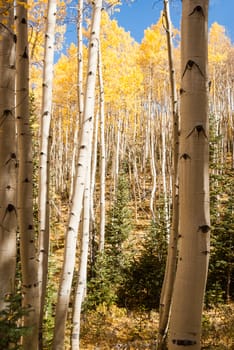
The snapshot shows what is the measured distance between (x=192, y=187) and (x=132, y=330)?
274 inches

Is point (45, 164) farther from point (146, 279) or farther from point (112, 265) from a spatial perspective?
point (112, 265)

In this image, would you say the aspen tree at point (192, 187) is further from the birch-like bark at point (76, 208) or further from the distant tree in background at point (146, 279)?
the distant tree in background at point (146, 279)

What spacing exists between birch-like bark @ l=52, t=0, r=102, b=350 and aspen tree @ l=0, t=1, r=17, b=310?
167cm

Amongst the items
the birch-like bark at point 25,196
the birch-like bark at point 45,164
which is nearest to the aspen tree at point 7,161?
the birch-like bark at point 25,196

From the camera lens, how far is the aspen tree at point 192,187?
1444 millimetres

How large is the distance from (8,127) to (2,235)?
2.51ft

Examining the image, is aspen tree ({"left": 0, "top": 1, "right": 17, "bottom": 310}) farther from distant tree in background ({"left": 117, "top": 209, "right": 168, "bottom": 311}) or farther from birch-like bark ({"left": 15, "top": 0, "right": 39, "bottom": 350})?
distant tree in background ({"left": 117, "top": 209, "right": 168, "bottom": 311})

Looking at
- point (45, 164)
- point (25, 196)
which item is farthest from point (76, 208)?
point (25, 196)

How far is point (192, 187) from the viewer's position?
150 centimetres

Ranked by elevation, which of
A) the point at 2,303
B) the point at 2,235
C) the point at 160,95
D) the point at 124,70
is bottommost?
the point at 2,303

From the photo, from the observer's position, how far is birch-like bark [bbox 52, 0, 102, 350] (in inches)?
149

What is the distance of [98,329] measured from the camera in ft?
24.3

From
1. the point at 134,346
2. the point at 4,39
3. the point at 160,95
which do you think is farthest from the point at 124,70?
the point at 4,39

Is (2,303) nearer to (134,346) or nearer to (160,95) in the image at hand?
(134,346)
